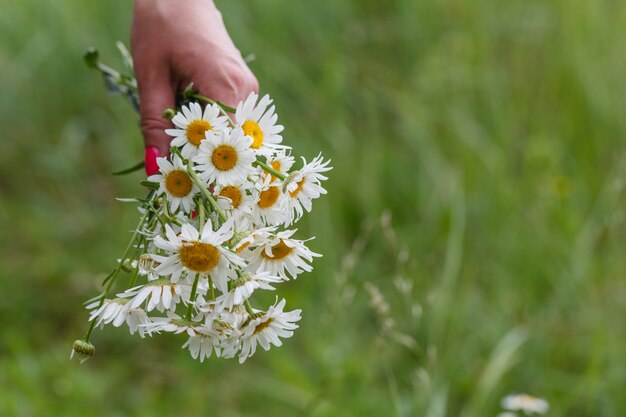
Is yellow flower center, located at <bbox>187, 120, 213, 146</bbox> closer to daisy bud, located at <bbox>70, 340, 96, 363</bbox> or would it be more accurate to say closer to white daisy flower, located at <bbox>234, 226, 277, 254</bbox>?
A: white daisy flower, located at <bbox>234, 226, 277, 254</bbox>

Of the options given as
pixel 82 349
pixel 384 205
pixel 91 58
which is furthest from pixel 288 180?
pixel 384 205

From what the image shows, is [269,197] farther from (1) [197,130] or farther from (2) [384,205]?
(2) [384,205]

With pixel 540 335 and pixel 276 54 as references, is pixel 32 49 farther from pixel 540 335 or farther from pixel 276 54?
pixel 540 335

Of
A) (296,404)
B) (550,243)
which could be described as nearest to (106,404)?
(296,404)

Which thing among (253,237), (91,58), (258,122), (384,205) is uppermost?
(384,205)

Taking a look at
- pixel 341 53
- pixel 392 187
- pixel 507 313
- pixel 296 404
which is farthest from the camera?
pixel 341 53

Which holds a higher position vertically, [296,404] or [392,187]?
[392,187]

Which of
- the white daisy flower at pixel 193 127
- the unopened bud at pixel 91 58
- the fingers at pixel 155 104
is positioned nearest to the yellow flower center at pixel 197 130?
the white daisy flower at pixel 193 127

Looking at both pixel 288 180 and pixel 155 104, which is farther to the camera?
pixel 155 104
